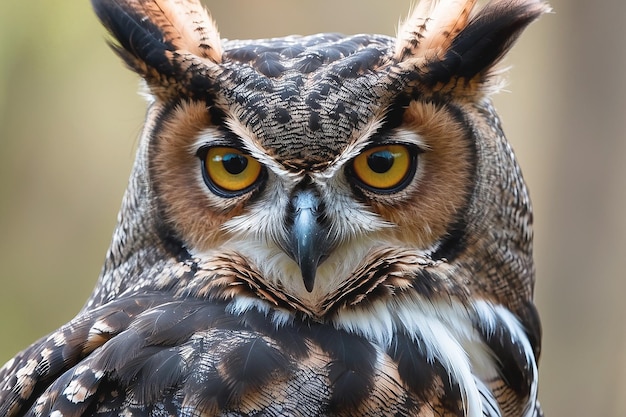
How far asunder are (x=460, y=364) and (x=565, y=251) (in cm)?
221

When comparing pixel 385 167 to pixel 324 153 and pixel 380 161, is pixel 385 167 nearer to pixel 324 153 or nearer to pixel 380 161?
pixel 380 161

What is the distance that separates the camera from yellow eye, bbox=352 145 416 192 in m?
1.55

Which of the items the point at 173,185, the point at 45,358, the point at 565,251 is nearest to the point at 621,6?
the point at 565,251

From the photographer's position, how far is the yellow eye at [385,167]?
61.2 inches

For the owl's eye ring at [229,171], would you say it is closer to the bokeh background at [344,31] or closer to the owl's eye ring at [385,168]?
the owl's eye ring at [385,168]

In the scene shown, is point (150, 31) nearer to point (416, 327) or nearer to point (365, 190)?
point (365, 190)

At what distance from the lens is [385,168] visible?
5.16ft

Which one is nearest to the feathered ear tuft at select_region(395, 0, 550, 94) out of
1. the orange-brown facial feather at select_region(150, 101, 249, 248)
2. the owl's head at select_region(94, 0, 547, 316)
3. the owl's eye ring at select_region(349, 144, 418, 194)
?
the owl's head at select_region(94, 0, 547, 316)

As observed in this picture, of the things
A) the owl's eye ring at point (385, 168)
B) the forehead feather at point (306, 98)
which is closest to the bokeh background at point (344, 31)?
the forehead feather at point (306, 98)

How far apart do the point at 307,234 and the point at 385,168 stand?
0.23 metres

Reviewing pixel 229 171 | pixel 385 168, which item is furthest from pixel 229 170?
pixel 385 168

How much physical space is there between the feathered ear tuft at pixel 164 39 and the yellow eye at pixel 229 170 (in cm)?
15

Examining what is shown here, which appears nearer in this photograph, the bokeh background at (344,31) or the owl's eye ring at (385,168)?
the owl's eye ring at (385,168)

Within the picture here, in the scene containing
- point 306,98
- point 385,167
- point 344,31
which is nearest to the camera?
point 306,98
